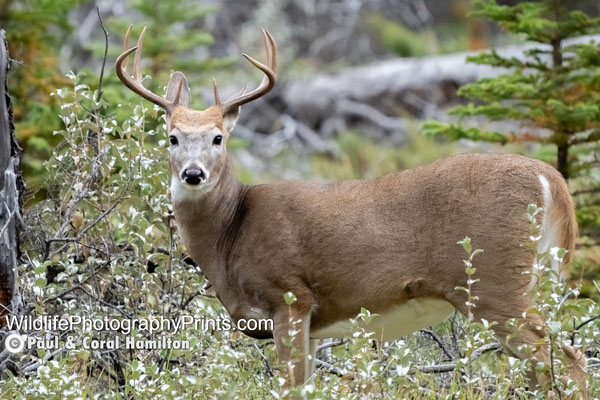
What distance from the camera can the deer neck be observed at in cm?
539

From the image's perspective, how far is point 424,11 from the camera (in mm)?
22688

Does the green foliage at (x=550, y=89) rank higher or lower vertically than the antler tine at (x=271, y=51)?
lower

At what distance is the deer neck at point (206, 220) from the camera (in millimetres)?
5387

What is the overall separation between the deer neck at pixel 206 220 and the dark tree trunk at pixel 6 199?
Answer: 878 millimetres

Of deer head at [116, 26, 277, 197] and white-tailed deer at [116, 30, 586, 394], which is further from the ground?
deer head at [116, 26, 277, 197]

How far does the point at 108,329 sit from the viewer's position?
554cm

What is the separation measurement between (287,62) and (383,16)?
471 cm

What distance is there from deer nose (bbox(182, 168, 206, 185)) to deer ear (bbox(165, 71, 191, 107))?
2.67 ft

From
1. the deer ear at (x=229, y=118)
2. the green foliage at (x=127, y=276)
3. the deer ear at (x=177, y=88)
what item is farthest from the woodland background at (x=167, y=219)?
the deer ear at (x=229, y=118)

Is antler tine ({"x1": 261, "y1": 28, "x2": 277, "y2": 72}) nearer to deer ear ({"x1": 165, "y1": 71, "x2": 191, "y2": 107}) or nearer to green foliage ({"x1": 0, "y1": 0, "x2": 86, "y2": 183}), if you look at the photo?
deer ear ({"x1": 165, "y1": 71, "x2": 191, "y2": 107})

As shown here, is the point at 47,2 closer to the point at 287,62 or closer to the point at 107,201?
the point at 107,201

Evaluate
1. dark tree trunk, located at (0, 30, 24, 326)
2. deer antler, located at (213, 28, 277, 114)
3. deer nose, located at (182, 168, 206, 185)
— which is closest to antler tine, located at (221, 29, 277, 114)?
deer antler, located at (213, 28, 277, 114)

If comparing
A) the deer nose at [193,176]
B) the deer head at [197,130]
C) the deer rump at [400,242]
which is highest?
the deer head at [197,130]

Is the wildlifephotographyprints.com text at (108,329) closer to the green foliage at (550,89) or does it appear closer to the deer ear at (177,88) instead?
the deer ear at (177,88)
